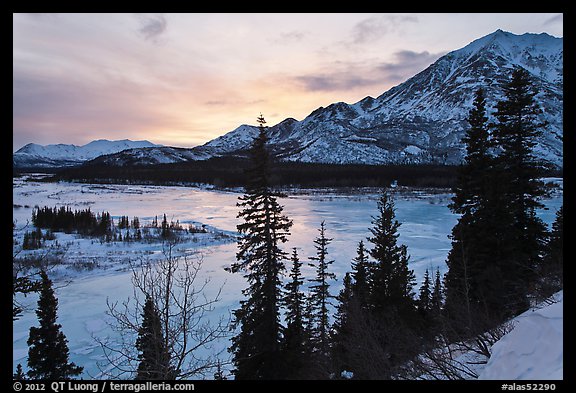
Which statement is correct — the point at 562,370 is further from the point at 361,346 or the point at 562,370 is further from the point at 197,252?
the point at 197,252

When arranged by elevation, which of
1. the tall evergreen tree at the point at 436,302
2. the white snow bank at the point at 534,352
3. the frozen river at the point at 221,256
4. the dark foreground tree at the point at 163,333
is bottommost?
the frozen river at the point at 221,256

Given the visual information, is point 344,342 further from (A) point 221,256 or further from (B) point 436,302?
(A) point 221,256

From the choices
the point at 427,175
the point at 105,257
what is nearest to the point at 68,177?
the point at 105,257

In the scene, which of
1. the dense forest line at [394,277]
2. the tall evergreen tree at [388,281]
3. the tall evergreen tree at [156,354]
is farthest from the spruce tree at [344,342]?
the tall evergreen tree at [156,354]

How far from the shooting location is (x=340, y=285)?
23672 mm

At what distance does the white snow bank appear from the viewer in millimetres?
3390

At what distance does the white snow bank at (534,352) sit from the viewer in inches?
133

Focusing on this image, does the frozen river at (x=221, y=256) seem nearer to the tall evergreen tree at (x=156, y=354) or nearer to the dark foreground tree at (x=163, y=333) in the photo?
the dark foreground tree at (x=163, y=333)

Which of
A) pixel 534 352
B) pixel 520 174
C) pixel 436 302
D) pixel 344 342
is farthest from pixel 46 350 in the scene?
pixel 520 174

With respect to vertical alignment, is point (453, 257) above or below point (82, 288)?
above

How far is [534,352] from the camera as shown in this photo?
12.3ft

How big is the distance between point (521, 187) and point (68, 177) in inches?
7432

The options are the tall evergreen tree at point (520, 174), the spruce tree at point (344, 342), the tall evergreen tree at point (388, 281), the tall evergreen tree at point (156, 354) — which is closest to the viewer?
the tall evergreen tree at point (156, 354)

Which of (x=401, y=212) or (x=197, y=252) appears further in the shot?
(x=401, y=212)
